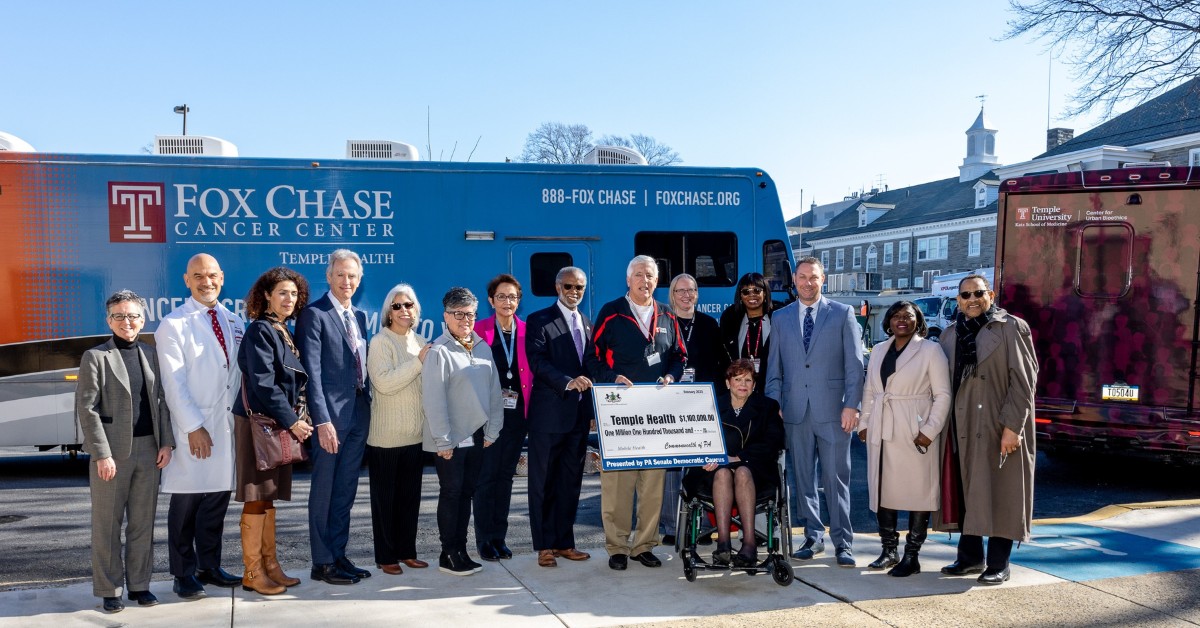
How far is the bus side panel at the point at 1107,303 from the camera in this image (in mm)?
7891

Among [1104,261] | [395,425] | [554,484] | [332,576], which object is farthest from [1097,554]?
[332,576]

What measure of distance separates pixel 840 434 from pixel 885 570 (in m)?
0.87

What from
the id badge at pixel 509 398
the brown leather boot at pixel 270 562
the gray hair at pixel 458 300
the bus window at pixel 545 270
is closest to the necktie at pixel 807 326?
the id badge at pixel 509 398

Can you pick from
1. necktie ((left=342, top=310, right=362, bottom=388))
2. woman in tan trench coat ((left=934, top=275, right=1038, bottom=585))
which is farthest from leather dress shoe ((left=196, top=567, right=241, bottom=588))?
woman in tan trench coat ((left=934, top=275, right=1038, bottom=585))

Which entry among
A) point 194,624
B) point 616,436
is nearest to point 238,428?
point 194,624

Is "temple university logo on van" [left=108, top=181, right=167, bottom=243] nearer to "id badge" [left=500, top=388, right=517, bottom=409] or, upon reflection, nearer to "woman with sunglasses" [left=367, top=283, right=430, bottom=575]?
"woman with sunglasses" [left=367, top=283, right=430, bottom=575]

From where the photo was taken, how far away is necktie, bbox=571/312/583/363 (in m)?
5.72

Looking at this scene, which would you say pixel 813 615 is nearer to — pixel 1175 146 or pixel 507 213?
pixel 507 213

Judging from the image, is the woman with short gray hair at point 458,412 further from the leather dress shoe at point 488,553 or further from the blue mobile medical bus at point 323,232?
the blue mobile medical bus at point 323,232

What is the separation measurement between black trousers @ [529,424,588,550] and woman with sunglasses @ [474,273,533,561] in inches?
5.6

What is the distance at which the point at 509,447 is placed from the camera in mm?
5707

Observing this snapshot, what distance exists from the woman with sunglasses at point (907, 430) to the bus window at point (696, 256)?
4.05m

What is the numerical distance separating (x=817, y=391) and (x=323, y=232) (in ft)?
17.2

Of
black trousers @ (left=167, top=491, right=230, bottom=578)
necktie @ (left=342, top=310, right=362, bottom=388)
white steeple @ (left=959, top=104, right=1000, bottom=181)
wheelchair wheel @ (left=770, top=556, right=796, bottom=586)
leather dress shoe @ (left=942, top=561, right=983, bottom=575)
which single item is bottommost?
leather dress shoe @ (left=942, top=561, right=983, bottom=575)
